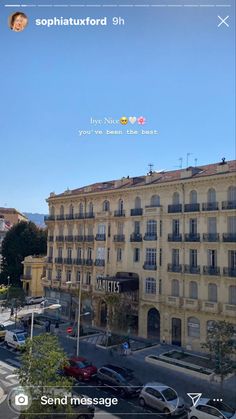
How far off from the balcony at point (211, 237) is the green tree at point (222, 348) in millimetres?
6678

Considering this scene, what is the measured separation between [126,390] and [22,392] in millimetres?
7807

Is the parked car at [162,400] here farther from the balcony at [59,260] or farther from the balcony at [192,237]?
the balcony at [59,260]

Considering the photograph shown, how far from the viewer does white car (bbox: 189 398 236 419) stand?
37.4 feet

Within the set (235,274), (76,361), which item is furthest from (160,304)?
(76,361)

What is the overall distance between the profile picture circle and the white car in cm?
1107

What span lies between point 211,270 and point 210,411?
13146mm

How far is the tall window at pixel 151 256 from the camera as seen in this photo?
1091 inches

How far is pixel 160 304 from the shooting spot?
1059 inches

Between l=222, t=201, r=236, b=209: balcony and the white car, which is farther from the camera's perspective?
l=222, t=201, r=236, b=209: balcony

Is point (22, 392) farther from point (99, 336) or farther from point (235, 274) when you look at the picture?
point (99, 336)

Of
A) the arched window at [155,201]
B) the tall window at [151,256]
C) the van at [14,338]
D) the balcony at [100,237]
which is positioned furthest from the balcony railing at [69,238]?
the van at [14,338]

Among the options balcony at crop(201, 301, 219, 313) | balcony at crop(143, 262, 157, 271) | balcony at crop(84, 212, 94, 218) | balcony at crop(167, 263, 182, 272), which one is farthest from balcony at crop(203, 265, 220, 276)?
balcony at crop(84, 212, 94, 218)

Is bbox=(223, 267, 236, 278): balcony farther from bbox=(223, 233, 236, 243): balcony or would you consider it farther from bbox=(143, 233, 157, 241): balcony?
bbox=(143, 233, 157, 241): balcony

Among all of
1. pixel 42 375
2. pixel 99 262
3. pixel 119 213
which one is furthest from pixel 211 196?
pixel 42 375
